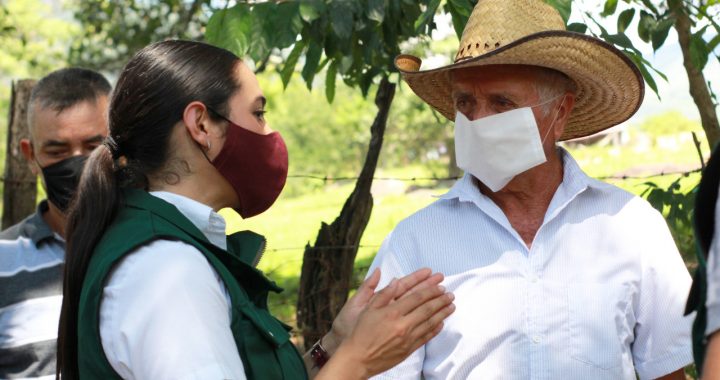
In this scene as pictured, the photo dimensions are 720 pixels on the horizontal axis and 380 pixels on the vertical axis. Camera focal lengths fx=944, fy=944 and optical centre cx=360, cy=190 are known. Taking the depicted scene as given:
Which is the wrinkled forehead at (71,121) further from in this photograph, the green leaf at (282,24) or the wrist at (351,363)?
the wrist at (351,363)

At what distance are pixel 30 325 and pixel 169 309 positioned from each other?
5.16 ft

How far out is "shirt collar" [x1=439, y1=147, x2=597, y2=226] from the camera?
2.86 m

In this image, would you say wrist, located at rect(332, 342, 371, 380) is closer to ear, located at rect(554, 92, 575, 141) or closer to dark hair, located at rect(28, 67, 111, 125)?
ear, located at rect(554, 92, 575, 141)

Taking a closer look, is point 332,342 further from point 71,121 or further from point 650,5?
point 650,5

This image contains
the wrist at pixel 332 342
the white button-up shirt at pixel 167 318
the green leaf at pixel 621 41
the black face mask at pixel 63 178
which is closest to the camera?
the white button-up shirt at pixel 167 318

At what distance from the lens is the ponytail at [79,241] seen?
204 cm

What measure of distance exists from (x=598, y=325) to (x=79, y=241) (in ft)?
4.78

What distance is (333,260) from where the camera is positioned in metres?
4.50

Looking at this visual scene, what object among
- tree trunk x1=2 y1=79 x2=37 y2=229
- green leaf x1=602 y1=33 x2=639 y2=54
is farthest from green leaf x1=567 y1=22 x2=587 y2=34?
tree trunk x1=2 y1=79 x2=37 y2=229

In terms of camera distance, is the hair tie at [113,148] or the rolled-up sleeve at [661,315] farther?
the rolled-up sleeve at [661,315]

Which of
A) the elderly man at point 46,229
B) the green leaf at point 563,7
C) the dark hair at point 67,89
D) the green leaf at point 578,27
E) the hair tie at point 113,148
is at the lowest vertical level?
the elderly man at point 46,229

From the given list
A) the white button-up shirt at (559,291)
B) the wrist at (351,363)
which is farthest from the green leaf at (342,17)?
the wrist at (351,363)

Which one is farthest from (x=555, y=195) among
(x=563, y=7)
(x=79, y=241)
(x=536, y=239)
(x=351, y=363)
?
(x=79, y=241)

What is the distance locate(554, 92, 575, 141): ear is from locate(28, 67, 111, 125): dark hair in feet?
5.64
